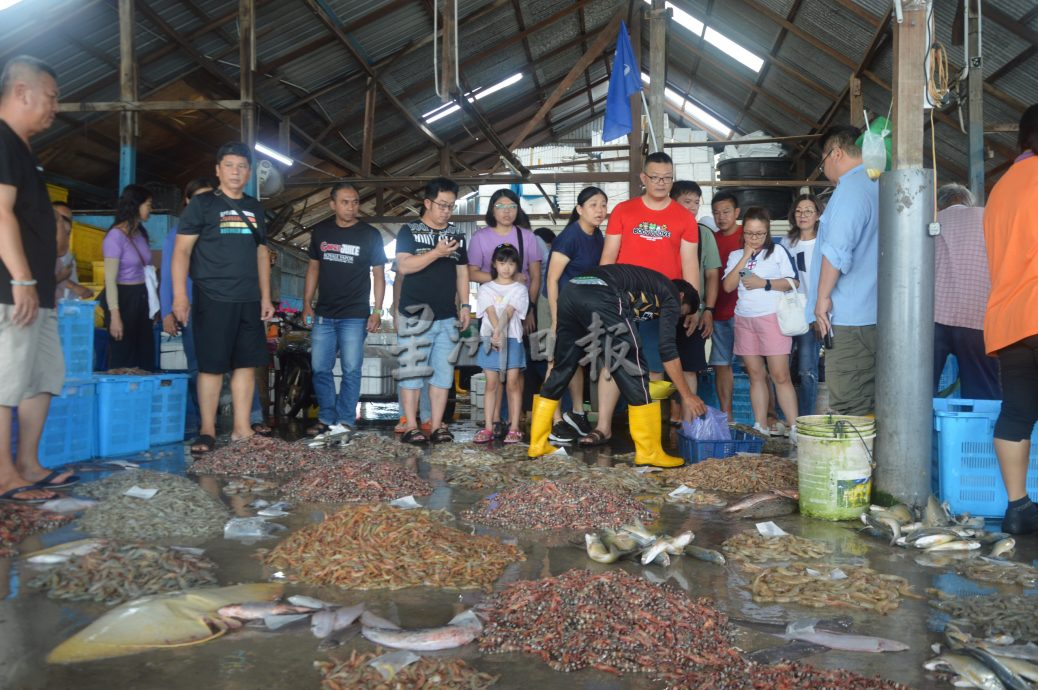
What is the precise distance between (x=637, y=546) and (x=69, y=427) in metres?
4.22

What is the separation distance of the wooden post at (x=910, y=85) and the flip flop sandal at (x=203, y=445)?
198 inches

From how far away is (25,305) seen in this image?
4.05m

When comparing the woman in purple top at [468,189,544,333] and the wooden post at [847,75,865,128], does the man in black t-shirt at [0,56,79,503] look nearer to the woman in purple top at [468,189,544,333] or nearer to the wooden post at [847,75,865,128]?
the woman in purple top at [468,189,544,333]

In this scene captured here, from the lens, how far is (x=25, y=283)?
4047 millimetres

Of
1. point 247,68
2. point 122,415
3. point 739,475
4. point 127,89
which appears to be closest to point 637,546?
point 739,475

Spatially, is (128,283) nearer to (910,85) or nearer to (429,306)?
(429,306)

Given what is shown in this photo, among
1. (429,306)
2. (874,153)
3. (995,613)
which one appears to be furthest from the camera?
(429,306)

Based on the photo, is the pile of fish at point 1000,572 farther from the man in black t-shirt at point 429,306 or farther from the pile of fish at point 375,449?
the man in black t-shirt at point 429,306

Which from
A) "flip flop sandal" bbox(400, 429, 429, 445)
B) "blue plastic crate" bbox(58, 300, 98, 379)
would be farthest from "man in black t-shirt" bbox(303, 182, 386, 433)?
"blue plastic crate" bbox(58, 300, 98, 379)

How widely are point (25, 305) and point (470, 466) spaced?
2.78 m

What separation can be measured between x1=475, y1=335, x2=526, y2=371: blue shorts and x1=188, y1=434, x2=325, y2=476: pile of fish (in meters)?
1.62

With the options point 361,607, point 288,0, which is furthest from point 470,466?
point 288,0

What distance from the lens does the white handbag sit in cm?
617

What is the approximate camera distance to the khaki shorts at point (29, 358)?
13.2 ft
